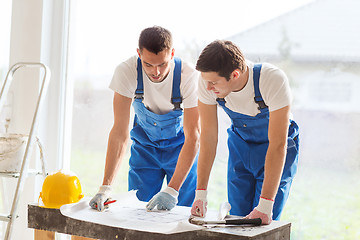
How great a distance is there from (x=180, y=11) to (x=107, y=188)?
122 cm

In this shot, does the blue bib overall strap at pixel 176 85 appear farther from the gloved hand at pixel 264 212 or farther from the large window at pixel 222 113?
the gloved hand at pixel 264 212

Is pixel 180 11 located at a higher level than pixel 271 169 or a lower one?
higher

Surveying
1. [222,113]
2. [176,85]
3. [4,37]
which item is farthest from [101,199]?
[4,37]

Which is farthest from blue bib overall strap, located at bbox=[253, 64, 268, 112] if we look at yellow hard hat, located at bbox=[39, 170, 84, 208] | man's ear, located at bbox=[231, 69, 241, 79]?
yellow hard hat, located at bbox=[39, 170, 84, 208]

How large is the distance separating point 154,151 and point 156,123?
16 cm

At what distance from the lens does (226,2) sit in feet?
8.65

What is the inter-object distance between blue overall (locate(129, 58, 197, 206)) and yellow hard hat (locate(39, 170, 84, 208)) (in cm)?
40

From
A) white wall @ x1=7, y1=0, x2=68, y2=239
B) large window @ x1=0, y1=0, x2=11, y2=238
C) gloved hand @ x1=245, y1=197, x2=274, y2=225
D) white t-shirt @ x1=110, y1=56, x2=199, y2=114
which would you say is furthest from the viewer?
large window @ x1=0, y1=0, x2=11, y2=238

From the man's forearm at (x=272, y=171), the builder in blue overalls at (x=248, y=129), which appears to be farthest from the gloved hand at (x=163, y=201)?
the man's forearm at (x=272, y=171)

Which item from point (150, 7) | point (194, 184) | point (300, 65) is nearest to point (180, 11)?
point (150, 7)

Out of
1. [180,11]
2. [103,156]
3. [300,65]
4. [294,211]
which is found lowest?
[294,211]

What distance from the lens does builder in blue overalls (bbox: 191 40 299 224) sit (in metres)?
1.78

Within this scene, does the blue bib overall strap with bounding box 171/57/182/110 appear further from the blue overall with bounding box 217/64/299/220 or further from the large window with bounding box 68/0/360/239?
the large window with bounding box 68/0/360/239

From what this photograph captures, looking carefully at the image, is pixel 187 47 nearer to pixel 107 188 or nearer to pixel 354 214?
pixel 107 188
